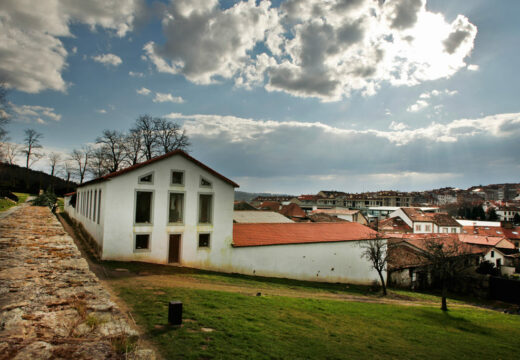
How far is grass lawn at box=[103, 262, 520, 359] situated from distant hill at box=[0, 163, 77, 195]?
66.0 m

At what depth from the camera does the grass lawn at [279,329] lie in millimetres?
6598

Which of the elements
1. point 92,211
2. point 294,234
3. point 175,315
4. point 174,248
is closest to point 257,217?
point 294,234

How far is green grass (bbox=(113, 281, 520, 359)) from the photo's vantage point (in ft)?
21.3

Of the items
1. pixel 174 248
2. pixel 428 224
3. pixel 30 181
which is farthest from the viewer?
pixel 30 181

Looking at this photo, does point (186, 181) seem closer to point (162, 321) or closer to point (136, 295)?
point (136, 295)

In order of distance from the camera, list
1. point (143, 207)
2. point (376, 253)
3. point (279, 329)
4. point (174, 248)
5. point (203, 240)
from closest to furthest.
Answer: point (279, 329) → point (143, 207) → point (174, 248) → point (203, 240) → point (376, 253)

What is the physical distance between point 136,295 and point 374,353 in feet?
24.6

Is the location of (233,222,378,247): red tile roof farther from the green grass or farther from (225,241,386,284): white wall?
the green grass

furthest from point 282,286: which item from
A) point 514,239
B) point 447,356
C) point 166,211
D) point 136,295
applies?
point 514,239

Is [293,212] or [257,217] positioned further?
[293,212]

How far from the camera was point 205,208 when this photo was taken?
2086 cm

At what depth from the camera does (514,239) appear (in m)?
61.7

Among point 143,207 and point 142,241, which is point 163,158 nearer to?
point 143,207

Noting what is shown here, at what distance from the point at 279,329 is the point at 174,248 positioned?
12.5 meters
